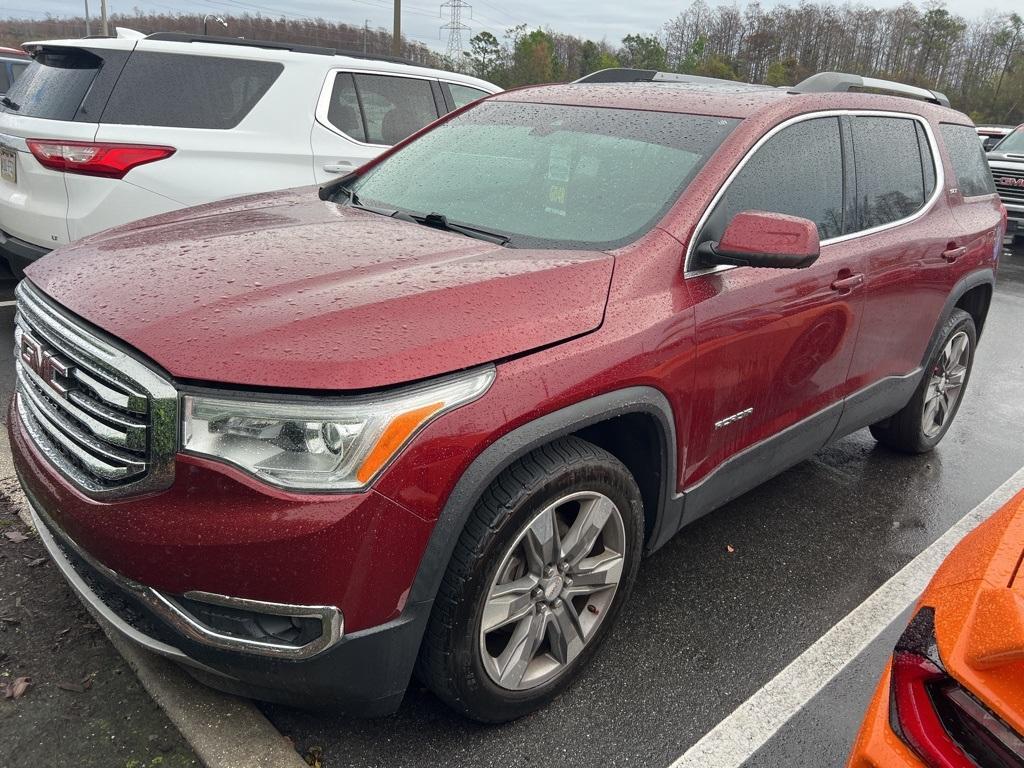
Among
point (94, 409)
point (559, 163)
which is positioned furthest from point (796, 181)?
point (94, 409)

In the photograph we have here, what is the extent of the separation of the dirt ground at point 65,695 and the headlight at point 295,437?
899 millimetres

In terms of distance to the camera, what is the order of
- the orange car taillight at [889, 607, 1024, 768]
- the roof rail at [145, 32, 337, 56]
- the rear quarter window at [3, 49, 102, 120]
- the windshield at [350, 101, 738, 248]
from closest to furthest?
the orange car taillight at [889, 607, 1024, 768] → the windshield at [350, 101, 738, 248] → the rear quarter window at [3, 49, 102, 120] → the roof rail at [145, 32, 337, 56]

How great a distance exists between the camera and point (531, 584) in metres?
2.24

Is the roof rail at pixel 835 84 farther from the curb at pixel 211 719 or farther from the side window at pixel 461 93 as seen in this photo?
the side window at pixel 461 93

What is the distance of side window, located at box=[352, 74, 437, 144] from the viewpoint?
5.73 meters

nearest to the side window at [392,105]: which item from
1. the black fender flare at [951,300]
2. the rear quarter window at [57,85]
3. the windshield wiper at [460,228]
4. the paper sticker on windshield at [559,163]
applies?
the rear quarter window at [57,85]

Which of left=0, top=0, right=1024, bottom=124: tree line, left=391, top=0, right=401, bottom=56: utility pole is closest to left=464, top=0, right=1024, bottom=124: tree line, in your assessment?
left=0, top=0, right=1024, bottom=124: tree line

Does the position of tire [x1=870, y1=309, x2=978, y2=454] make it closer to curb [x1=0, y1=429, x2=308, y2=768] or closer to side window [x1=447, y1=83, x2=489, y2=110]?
curb [x1=0, y1=429, x2=308, y2=768]

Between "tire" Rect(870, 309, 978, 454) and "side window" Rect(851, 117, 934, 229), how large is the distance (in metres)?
0.80

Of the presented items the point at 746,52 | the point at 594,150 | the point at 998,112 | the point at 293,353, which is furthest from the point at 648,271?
the point at 746,52

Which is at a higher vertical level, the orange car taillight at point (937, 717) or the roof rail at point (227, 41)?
the roof rail at point (227, 41)

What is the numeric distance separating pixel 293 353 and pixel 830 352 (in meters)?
2.21

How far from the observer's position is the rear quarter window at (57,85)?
4598 mm

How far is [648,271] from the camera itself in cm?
238
